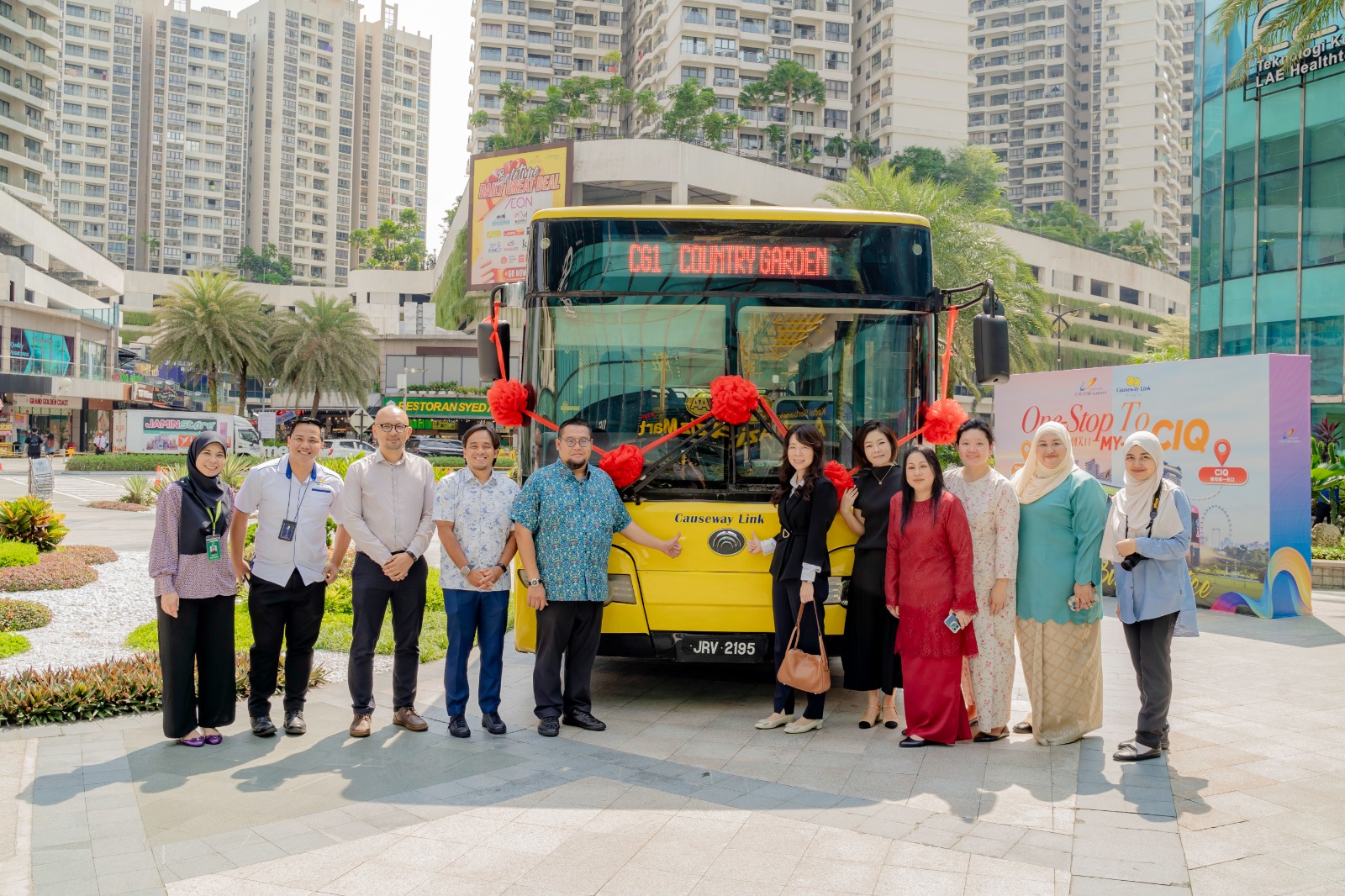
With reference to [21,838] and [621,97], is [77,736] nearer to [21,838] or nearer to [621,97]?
[21,838]

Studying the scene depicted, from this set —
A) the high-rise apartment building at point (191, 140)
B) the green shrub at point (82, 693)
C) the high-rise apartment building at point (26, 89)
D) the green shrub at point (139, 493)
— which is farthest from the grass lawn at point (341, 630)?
the high-rise apartment building at point (191, 140)

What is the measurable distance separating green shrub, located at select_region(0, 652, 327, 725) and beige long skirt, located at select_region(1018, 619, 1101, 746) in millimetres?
4682

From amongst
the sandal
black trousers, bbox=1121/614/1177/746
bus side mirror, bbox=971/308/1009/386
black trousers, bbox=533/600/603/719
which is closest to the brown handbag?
black trousers, bbox=533/600/603/719

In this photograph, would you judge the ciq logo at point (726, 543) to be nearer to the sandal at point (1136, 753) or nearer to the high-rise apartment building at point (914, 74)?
the sandal at point (1136, 753)

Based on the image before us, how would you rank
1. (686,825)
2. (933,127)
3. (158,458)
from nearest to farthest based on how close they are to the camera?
(686,825)
(158,458)
(933,127)

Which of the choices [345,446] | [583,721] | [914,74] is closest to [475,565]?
[583,721]

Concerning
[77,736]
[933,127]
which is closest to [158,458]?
[77,736]

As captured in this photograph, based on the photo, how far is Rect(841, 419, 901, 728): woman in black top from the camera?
20.6ft

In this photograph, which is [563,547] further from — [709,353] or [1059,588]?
[1059,588]

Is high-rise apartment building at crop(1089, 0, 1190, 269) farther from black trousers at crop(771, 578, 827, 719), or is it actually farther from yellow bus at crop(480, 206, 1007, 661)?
black trousers at crop(771, 578, 827, 719)

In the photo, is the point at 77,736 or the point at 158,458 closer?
the point at 77,736

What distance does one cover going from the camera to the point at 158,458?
137ft

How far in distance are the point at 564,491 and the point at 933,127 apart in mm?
85616

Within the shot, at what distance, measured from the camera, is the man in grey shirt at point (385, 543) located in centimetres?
617
